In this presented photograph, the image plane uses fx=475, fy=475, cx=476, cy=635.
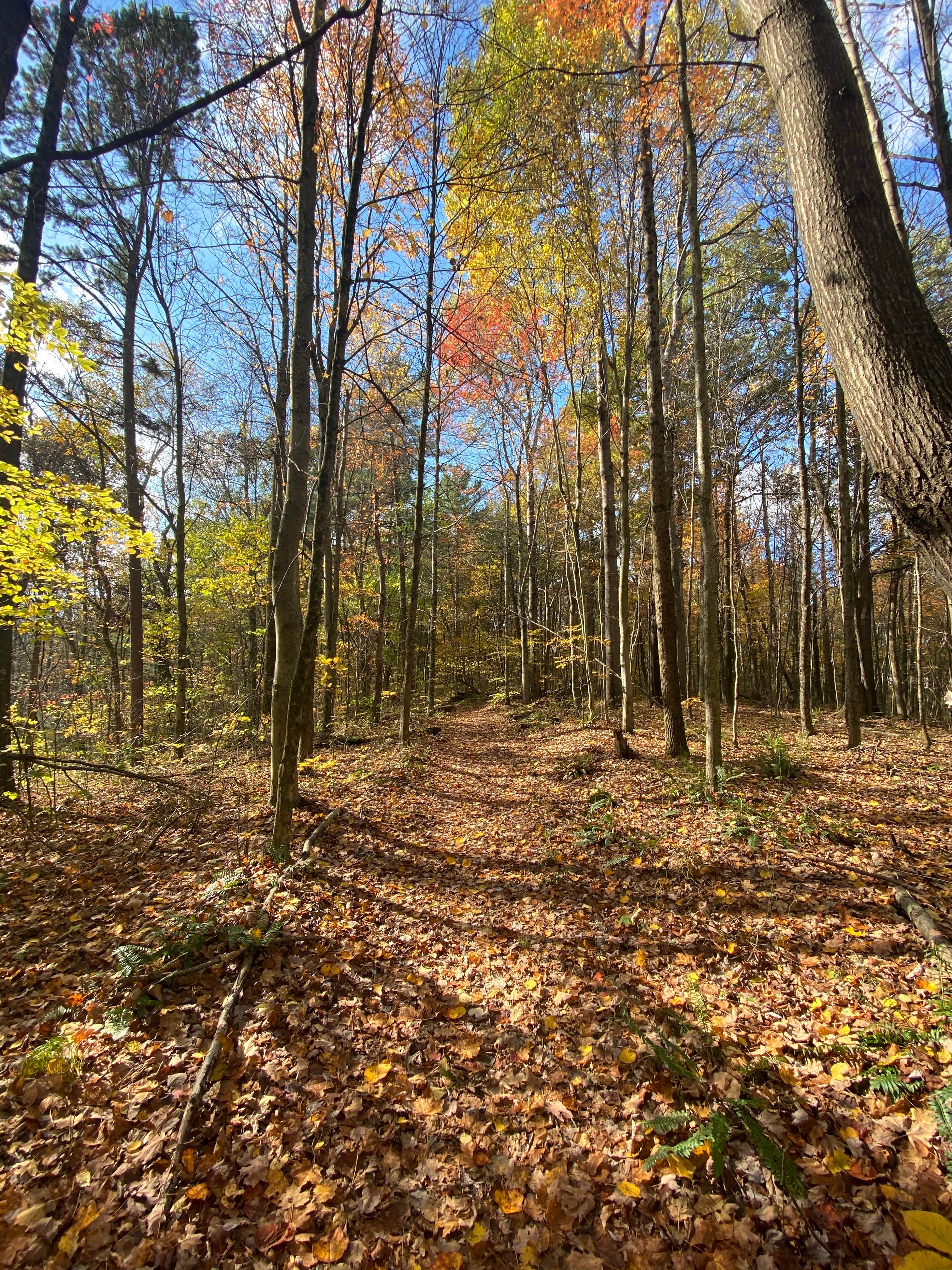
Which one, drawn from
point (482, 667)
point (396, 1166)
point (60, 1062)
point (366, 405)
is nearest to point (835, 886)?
point (396, 1166)

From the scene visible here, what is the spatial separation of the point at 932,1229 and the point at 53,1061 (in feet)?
12.4

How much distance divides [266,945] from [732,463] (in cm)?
1632

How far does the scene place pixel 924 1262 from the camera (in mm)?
1485

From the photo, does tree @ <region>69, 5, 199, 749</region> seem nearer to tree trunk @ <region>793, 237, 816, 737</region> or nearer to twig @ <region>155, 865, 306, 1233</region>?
twig @ <region>155, 865, 306, 1233</region>

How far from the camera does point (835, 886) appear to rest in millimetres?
3727

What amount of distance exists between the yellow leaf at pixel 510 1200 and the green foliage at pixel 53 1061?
7.26ft

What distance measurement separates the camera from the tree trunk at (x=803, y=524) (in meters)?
9.81

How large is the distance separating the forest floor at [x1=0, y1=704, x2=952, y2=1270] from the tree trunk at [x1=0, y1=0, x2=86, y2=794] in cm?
240

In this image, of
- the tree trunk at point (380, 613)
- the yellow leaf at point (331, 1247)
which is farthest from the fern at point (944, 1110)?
the tree trunk at point (380, 613)

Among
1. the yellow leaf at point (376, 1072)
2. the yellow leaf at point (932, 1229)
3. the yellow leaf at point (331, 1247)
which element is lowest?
the yellow leaf at point (331, 1247)

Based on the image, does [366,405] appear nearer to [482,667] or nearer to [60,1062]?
[60,1062]

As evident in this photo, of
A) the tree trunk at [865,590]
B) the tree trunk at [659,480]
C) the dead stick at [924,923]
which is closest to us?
the dead stick at [924,923]

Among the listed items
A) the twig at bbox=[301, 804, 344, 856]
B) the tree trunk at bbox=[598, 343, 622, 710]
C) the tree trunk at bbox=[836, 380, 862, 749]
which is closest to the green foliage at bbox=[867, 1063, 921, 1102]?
the twig at bbox=[301, 804, 344, 856]

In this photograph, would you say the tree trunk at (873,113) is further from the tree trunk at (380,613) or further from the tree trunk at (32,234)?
the tree trunk at (380,613)
